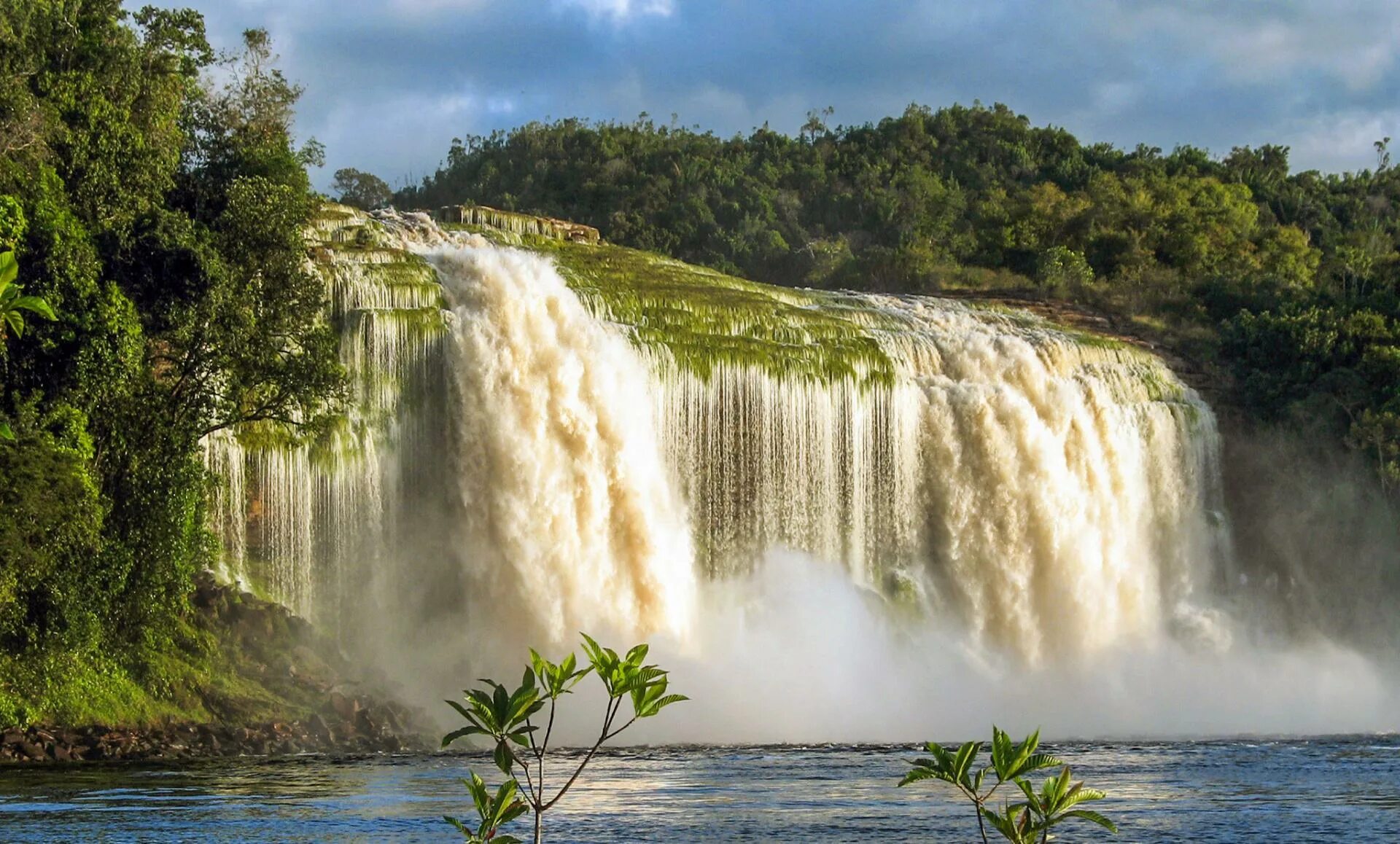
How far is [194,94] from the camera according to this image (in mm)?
35406

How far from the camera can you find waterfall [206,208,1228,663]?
34.1 metres

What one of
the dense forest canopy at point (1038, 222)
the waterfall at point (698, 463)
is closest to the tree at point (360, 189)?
the dense forest canopy at point (1038, 222)

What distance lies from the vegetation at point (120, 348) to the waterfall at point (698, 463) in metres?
2.02

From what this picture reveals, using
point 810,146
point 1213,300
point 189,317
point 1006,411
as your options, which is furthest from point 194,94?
point 810,146

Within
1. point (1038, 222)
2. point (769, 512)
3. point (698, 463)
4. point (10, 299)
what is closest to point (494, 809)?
point (10, 299)

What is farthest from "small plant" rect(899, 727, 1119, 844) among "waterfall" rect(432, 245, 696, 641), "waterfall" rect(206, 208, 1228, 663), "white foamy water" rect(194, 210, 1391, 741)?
"waterfall" rect(206, 208, 1228, 663)

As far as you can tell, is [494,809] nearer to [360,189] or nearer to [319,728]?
[319,728]

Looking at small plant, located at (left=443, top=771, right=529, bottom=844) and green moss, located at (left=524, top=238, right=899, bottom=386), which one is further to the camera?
green moss, located at (left=524, top=238, right=899, bottom=386)

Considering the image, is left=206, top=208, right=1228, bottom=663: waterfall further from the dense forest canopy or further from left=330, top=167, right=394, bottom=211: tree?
left=330, top=167, right=394, bottom=211: tree

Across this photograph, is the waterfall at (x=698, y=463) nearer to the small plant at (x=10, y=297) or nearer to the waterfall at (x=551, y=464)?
the waterfall at (x=551, y=464)

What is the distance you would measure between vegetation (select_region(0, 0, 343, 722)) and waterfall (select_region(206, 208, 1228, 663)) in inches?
79.6

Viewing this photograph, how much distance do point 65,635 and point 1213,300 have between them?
39763 mm

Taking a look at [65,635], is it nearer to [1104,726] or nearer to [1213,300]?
[1104,726]

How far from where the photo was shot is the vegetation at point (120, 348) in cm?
2786
